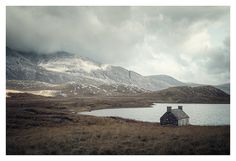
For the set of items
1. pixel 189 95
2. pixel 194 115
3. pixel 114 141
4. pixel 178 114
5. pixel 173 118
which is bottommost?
pixel 194 115

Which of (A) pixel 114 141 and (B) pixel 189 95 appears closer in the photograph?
(A) pixel 114 141

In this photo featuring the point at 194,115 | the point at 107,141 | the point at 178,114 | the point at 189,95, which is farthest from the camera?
the point at 189,95

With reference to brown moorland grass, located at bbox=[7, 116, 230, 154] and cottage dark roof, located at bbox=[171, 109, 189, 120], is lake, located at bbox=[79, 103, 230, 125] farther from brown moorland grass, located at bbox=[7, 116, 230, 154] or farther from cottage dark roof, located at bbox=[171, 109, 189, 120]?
brown moorland grass, located at bbox=[7, 116, 230, 154]

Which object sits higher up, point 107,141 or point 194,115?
point 107,141

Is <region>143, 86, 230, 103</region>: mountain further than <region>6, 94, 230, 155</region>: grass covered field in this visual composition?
Yes

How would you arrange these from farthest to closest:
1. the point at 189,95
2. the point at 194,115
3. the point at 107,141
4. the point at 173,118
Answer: the point at 189,95 → the point at 194,115 → the point at 173,118 → the point at 107,141

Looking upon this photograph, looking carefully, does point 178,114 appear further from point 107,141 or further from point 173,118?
point 107,141

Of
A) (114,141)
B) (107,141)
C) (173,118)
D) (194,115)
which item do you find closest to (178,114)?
(173,118)

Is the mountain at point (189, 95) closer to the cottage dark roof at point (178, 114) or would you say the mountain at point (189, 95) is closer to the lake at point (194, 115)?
the lake at point (194, 115)

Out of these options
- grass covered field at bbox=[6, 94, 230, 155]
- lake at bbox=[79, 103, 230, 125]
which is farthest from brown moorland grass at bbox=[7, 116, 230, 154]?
lake at bbox=[79, 103, 230, 125]

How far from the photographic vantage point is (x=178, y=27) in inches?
1417
